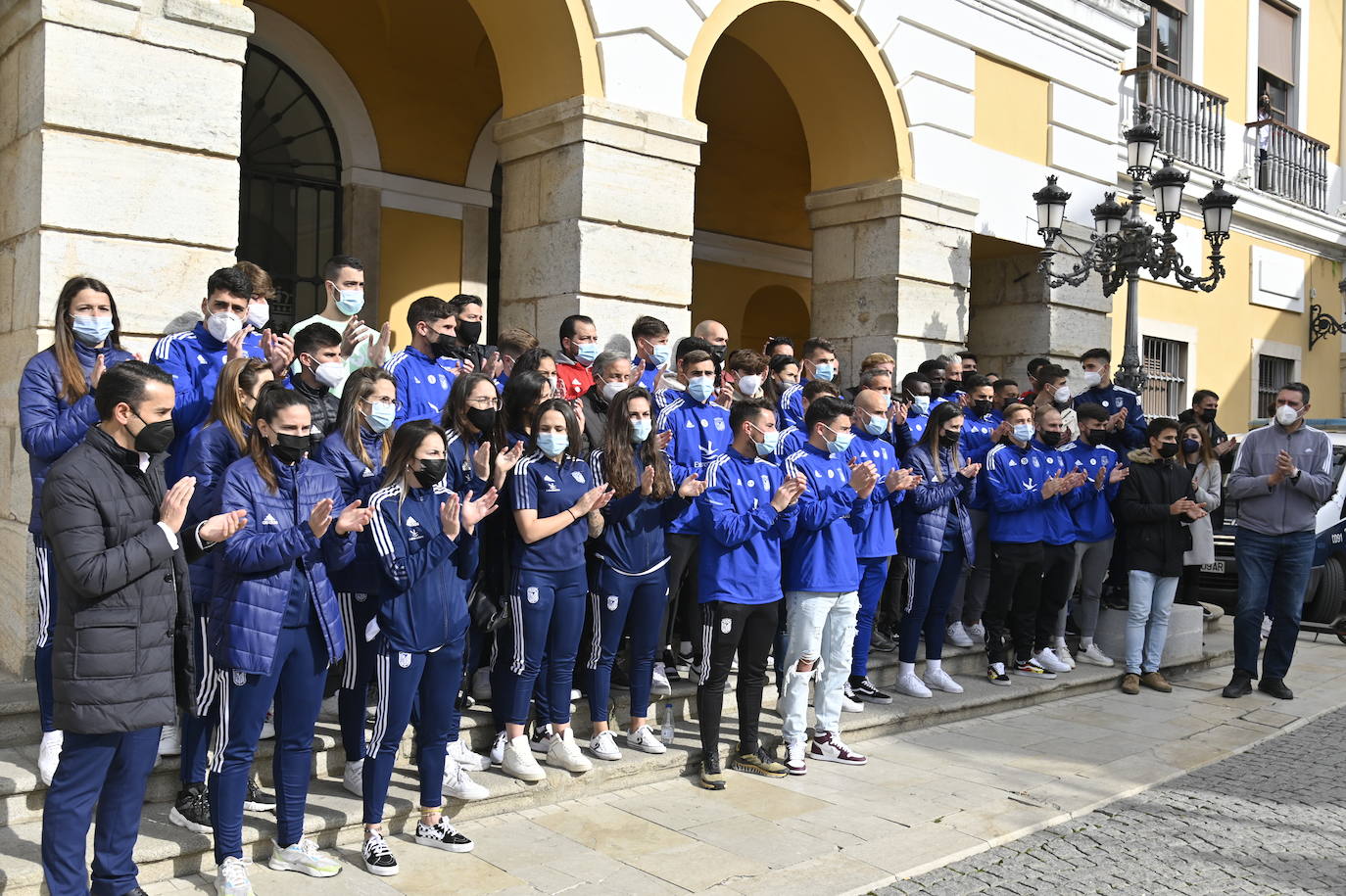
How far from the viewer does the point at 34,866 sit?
14.5 ft

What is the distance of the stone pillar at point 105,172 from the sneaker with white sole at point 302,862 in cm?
219

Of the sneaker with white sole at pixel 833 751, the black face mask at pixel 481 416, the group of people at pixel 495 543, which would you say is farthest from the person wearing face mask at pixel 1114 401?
the black face mask at pixel 481 416

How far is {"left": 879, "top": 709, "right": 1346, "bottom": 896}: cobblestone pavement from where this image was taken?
5.13 metres

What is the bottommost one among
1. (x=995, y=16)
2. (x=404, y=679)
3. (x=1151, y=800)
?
(x=1151, y=800)

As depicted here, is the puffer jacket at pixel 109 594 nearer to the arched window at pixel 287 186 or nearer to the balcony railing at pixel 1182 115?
the arched window at pixel 287 186

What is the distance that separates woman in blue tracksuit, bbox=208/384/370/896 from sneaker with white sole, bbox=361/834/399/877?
13 centimetres

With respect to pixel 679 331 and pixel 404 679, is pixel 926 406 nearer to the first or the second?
pixel 679 331

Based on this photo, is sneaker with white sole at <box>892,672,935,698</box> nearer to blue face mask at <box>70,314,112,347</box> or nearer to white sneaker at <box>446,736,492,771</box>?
white sneaker at <box>446,736,492,771</box>

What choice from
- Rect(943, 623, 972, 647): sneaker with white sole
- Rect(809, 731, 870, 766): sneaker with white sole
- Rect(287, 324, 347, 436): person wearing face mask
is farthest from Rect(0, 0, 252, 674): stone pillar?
Rect(943, 623, 972, 647): sneaker with white sole

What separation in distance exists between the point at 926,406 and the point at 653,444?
9.62ft

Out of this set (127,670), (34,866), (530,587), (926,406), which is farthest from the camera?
(926,406)

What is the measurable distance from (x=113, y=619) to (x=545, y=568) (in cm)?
216

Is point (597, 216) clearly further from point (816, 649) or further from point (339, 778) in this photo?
point (339, 778)

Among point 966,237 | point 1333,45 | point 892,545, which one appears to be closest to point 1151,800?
point 892,545
